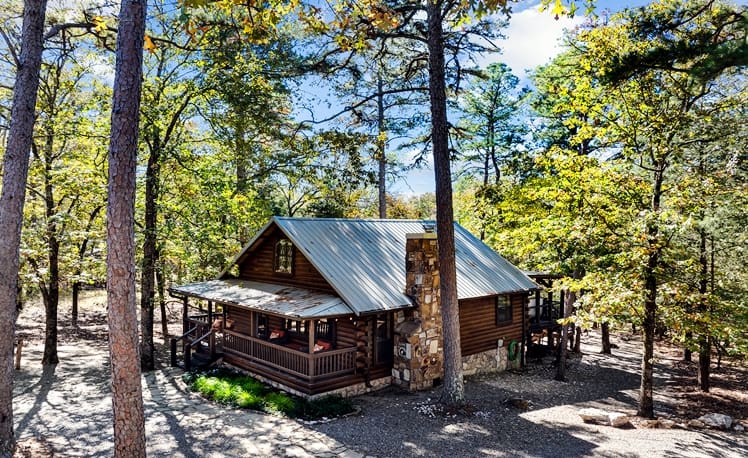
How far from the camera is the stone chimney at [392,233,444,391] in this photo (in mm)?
Result: 13648

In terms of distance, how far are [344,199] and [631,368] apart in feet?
54.4

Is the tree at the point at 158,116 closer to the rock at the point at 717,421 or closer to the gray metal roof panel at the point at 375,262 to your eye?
the gray metal roof panel at the point at 375,262

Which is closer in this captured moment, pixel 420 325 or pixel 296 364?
pixel 296 364

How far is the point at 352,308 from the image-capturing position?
1260cm

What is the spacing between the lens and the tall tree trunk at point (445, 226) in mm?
11570

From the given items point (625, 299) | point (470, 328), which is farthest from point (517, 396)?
point (625, 299)

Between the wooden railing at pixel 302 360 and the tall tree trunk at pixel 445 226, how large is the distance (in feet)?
9.93

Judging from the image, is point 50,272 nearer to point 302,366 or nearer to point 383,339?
point 302,366

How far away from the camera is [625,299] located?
11.5 metres

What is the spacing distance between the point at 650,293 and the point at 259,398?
10.8 metres

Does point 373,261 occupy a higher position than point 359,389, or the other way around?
point 373,261

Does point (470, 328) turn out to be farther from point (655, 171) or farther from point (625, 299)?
point (655, 171)

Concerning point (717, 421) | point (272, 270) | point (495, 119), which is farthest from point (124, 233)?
point (495, 119)

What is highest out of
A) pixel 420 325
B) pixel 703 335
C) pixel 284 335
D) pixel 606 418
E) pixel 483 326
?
pixel 703 335
